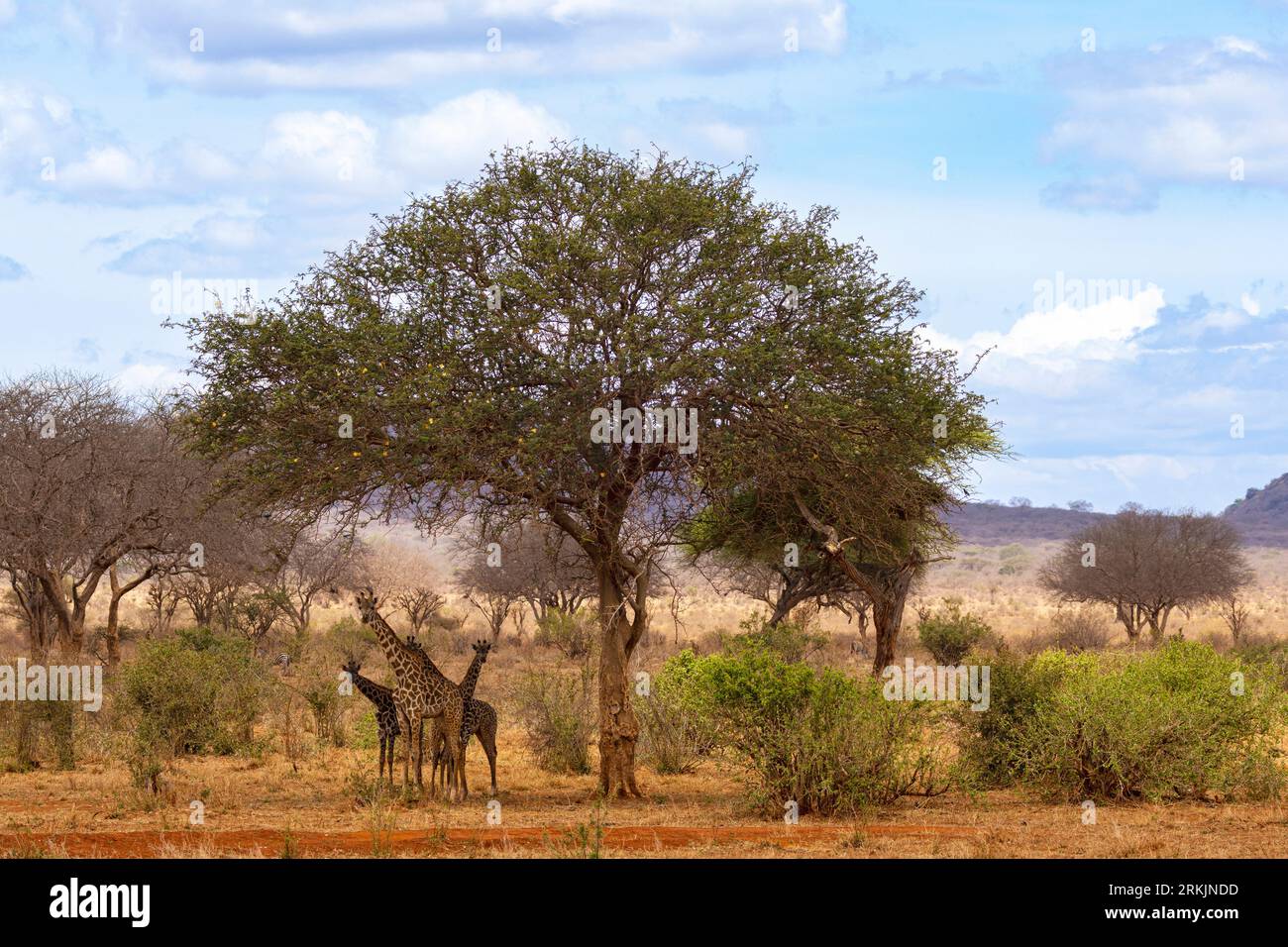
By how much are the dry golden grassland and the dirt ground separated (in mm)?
27

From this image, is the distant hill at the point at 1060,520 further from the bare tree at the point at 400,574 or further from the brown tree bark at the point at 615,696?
the brown tree bark at the point at 615,696

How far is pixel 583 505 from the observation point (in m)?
15.4

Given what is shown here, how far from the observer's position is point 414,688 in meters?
15.0

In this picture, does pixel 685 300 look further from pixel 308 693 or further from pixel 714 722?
pixel 308 693

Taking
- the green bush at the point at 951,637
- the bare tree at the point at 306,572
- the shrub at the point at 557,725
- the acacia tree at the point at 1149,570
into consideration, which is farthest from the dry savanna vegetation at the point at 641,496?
the acacia tree at the point at 1149,570

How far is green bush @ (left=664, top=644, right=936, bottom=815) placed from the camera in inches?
580

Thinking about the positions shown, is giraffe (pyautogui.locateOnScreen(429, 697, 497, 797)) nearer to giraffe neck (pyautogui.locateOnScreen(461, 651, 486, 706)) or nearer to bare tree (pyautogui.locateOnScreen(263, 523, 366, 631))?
giraffe neck (pyautogui.locateOnScreen(461, 651, 486, 706))

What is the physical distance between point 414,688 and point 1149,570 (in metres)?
39.6

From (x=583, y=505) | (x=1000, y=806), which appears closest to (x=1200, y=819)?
(x=1000, y=806)

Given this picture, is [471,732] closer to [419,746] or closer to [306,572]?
[419,746]

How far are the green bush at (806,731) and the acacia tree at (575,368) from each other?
1684 millimetres

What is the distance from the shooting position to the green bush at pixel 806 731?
14742 millimetres

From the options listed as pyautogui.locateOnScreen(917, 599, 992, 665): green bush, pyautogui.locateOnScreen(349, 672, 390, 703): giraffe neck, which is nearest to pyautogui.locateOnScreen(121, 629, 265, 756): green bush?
pyautogui.locateOnScreen(349, 672, 390, 703): giraffe neck
